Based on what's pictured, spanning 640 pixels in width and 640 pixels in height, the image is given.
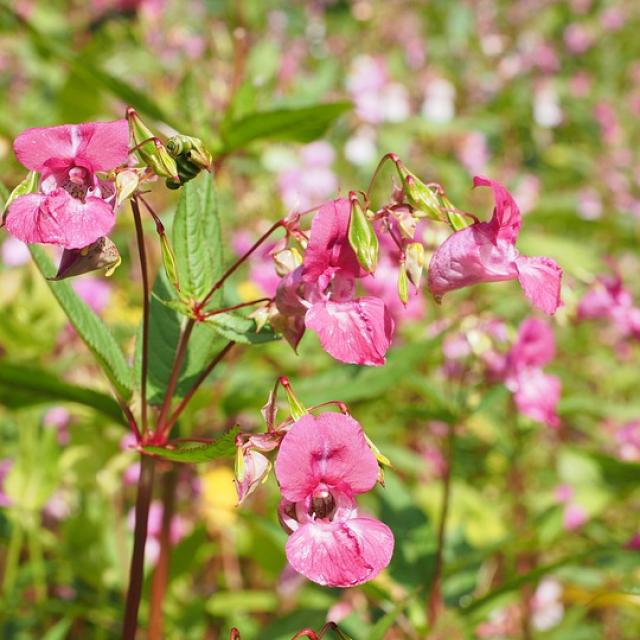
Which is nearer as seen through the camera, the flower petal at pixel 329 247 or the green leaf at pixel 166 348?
the flower petal at pixel 329 247

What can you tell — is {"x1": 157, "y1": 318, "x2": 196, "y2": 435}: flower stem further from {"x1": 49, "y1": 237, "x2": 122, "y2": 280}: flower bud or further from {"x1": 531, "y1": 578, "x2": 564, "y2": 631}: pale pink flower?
{"x1": 531, "y1": 578, "x2": 564, "y2": 631}: pale pink flower

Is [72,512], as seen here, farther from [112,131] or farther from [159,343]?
[112,131]

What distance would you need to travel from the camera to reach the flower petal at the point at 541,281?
784 millimetres

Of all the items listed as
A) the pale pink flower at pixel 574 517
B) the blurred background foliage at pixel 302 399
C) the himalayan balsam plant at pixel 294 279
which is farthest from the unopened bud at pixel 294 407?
the pale pink flower at pixel 574 517

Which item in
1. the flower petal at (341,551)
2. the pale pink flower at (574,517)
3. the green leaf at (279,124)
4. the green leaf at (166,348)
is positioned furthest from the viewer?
the pale pink flower at (574,517)

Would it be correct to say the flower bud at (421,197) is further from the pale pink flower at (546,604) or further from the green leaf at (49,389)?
the pale pink flower at (546,604)

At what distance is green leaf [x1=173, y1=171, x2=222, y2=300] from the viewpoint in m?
0.89

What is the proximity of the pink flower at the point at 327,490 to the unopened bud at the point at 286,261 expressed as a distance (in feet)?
0.55

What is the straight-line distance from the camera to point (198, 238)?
93 cm

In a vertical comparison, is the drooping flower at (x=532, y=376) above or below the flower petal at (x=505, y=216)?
below

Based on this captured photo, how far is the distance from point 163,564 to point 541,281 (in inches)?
26.2

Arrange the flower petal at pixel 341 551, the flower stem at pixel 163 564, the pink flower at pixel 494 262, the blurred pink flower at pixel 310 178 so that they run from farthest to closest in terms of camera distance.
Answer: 1. the blurred pink flower at pixel 310 178
2. the flower stem at pixel 163 564
3. the pink flower at pixel 494 262
4. the flower petal at pixel 341 551

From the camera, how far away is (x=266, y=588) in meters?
1.92

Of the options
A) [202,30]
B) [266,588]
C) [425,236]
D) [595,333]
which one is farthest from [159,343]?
[202,30]
